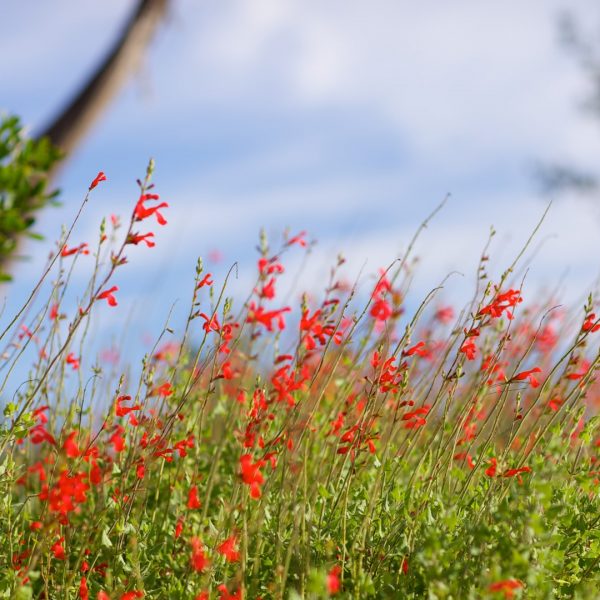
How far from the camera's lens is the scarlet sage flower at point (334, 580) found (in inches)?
78.0

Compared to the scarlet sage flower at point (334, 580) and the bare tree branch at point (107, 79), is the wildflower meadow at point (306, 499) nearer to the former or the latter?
the scarlet sage flower at point (334, 580)

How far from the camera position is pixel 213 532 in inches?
99.2

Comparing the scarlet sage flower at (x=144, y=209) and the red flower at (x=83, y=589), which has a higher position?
the scarlet sage flower at (x=144, y=209)

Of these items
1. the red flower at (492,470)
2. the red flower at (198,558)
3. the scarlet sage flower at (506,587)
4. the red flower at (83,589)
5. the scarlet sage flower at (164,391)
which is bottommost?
the red flower at (83,589)

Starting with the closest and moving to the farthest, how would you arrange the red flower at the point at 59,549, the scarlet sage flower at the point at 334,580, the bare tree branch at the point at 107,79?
the scarlet sage flower at the point at 334,580
the red flower at the point at 59,549
the bare tree branch at the point at 107,79

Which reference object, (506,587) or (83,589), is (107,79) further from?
(506,587)

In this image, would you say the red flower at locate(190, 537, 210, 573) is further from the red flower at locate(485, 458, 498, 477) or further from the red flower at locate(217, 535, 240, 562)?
the red flower at locate(485, 458, 498, 477)

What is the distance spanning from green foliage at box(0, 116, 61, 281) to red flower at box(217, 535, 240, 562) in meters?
1.08

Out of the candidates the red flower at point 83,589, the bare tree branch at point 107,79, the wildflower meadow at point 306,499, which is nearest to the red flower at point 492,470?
the wildflower meadow at point 306,499

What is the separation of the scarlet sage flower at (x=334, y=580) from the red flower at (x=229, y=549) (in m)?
0.29

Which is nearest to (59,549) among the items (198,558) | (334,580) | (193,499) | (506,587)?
(193,499)

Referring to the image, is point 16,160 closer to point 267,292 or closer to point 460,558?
point 267,292

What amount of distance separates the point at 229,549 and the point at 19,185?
52.6 inches

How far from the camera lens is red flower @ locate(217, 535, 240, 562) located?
2.37m
